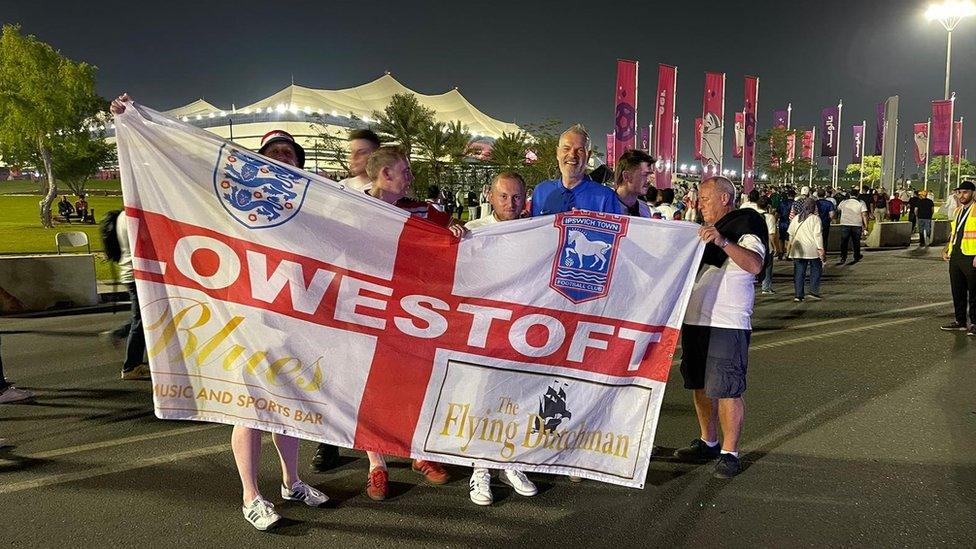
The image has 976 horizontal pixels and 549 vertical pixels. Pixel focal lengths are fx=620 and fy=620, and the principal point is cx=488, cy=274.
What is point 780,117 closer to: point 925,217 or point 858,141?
point 858,141

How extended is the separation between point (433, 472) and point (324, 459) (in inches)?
28.6

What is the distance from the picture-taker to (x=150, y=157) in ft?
10.2

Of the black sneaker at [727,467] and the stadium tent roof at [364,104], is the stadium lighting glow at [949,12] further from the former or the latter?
the stadium tent roof at [364,104]

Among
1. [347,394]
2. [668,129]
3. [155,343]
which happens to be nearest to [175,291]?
[155,343]

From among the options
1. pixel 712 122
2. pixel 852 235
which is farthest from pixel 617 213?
pixel 712 122

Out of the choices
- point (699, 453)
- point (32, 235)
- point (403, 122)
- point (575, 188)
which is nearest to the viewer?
point (575, 188)

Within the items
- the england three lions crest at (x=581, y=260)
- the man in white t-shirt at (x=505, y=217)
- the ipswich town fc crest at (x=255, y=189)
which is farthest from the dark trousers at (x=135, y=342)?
the england three lions crest at (x=581, y=260)

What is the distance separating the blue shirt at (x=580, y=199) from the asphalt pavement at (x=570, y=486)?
167cm

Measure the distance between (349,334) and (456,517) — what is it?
3.73 ft

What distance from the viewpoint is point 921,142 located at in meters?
40.7

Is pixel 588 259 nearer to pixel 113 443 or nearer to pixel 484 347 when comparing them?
pixel 484 347

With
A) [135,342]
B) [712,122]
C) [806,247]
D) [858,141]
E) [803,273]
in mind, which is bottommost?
[135,342]

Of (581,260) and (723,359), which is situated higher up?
(581,260)

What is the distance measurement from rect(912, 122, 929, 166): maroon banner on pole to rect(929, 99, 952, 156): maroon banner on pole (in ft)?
37.5
